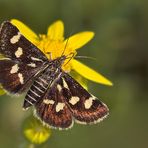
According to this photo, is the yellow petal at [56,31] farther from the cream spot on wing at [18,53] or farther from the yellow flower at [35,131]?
the yellow flower at [35,131]

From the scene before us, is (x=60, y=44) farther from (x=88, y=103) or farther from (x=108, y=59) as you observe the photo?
(x=108, y=59)

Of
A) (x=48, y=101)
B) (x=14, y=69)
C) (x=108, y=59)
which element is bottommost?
(x=108, y=59)

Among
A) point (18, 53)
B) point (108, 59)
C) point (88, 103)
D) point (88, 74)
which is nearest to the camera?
point (88, 103)

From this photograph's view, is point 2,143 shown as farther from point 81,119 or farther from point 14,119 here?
point 81,119

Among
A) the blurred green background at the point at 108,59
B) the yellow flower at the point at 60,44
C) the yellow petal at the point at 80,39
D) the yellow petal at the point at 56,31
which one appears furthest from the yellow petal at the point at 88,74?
the blurred green background at the point at 108,59

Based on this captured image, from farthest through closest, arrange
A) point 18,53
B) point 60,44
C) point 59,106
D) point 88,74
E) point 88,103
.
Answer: point 60,44 < point 88,74 < point 18,53 < point 88,103 < point 59,106

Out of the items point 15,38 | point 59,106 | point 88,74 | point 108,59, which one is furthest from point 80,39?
point 108,59

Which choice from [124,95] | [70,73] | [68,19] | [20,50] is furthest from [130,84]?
[20,50]
